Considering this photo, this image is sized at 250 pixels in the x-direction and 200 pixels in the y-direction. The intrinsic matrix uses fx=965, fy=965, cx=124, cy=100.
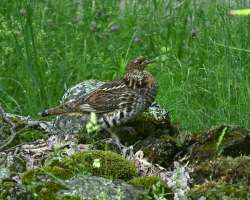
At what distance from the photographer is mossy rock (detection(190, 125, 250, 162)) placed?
5965 mm

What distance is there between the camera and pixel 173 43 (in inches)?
436

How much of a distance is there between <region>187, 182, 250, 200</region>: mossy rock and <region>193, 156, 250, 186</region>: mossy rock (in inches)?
7.9

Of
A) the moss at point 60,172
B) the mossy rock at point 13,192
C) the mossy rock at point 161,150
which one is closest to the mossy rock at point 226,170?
the mossy rock at point 161,150

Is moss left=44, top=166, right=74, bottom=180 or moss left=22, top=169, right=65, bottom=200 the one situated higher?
moss left=22, top=169, right=65, bottom=200

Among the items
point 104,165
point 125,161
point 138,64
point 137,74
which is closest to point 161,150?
point 125,161

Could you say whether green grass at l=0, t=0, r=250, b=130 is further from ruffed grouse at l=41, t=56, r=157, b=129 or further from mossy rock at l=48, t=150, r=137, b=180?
mossy rock at l=48, t=150, r=137, b=180

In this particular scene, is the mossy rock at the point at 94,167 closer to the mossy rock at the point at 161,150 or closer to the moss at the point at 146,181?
the moss at the point at 146,181

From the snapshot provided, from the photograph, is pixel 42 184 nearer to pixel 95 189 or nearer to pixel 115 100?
pixel 95 189

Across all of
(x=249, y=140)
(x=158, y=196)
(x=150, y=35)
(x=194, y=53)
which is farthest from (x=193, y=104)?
(x=158, y=196)

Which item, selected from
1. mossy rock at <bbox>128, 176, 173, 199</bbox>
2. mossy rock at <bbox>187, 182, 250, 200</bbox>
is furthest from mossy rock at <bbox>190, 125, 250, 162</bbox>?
mossy rock at <bbox>187, 182, 250, 200</bbox>

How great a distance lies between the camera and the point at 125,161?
18.1 ft

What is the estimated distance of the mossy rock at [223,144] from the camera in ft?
19.6

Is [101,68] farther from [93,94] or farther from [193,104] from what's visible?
[93,94]

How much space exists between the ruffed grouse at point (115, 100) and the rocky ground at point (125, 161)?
132mm
